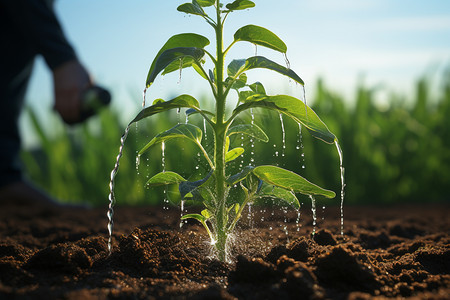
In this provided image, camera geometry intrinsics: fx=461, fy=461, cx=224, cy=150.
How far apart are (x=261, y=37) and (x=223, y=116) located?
0.94 feet

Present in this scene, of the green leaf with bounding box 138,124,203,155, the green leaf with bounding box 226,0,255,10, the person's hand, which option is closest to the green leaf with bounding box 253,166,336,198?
the green leaf with bounding box 138,124,203,155

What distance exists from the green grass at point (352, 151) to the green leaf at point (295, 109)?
3.17 m

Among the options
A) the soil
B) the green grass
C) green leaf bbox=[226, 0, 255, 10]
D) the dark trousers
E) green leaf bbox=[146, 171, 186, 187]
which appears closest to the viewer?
the soil

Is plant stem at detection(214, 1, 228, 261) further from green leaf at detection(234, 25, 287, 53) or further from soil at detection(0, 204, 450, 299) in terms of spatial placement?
soil at detection(0, 204, 450, 299)

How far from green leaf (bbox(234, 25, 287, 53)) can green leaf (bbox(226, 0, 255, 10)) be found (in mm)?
80

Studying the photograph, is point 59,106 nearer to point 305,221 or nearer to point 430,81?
point 305,221

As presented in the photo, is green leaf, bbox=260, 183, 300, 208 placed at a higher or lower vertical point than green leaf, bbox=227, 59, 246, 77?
lower

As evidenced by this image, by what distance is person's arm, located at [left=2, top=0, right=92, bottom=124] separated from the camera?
153 inches

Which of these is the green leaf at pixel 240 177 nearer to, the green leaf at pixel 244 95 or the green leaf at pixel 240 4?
the green leaf at pixel 244 95

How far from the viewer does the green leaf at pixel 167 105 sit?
1418 mm

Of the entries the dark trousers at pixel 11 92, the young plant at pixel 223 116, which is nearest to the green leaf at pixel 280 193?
the young plant at pixel 223 116

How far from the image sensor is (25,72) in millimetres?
4879

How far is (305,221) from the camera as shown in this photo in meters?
2.62

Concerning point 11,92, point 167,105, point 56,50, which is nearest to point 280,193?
point 167,105
